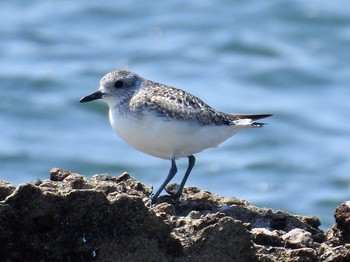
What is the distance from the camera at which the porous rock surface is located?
6.56 m

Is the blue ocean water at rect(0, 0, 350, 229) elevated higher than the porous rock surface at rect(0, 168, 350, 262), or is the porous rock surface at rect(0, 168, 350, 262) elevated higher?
the blue ocean water at rect(0, 0, 350, 229)

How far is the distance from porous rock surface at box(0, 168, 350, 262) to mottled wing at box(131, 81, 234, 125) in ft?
A: 5.34

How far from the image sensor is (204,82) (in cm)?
2108

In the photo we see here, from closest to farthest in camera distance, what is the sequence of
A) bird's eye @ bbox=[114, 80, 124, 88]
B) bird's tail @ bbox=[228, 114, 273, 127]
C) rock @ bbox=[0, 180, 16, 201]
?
rock @ bbox=[0, 180, 16, 201], bird's tail @ bbox=[228, 114, 273, 127], bird's eye @ bbox=[114, 80, 124, 88]

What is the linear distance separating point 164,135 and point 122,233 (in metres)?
2.28

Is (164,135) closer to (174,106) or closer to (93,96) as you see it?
(174,106)

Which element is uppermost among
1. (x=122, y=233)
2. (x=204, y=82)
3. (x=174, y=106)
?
(x=204, y=82)

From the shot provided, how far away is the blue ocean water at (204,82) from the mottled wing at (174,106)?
24.4 feet

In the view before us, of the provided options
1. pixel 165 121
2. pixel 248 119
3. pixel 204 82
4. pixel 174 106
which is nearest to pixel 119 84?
pixel 174 106

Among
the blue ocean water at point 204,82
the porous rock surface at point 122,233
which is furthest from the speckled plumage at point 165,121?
the blue ocean water at point 204,82

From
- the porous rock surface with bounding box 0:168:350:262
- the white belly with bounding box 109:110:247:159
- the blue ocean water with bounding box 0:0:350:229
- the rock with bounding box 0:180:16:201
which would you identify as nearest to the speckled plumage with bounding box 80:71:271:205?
the white belly with bounding box 109:110:247:159

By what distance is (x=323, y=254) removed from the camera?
288 inches

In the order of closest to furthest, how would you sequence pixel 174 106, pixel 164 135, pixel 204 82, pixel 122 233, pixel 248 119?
pixel 122 233 < pixel 164 135 < pixel 174 106 < pixel 248 119 < pixel 204 82

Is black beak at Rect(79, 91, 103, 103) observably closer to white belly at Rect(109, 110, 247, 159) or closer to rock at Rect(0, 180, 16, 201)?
white belly at Rect(109, 110, 247, 159)
